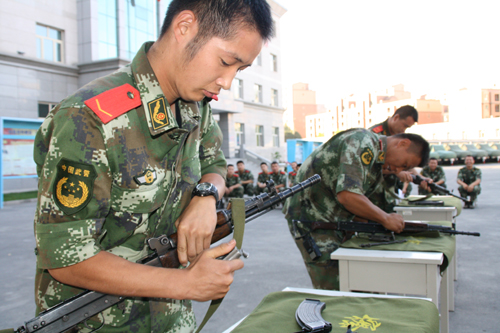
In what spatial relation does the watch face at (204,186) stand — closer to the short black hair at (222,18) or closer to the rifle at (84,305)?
the rifle at (84,305)

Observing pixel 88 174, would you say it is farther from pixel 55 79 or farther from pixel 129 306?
pixel 55 79

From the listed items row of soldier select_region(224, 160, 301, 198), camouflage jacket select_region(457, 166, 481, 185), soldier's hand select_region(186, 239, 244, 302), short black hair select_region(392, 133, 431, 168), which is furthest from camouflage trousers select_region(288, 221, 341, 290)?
camouflage jacket select_region(457, 166, 481, 185)

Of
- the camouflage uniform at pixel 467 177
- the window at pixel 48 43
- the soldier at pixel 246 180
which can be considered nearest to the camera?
the camouflage uniform at pixel 467 177

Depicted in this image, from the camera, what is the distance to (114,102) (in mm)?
926

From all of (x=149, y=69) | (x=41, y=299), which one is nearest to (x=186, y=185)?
(x=149, y=69)

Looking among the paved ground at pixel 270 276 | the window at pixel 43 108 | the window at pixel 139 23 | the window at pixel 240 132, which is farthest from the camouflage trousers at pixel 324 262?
the window at pixel 240 132

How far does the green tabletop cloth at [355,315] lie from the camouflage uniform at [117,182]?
266 mm

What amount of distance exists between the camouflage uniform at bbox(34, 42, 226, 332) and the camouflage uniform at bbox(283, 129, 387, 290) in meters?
1.46

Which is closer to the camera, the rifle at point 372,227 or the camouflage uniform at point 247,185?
the rifle at point 372,227

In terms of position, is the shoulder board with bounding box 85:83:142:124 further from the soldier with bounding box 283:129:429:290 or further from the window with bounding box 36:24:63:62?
the window with bounding box 36:24:63:62

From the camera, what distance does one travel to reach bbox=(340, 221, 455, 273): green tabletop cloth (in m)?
2.24

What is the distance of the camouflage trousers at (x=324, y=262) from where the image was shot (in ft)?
8.52

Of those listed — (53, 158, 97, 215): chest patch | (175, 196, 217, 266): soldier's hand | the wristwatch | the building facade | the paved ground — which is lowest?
the paved ground

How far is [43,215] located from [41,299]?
358mm
